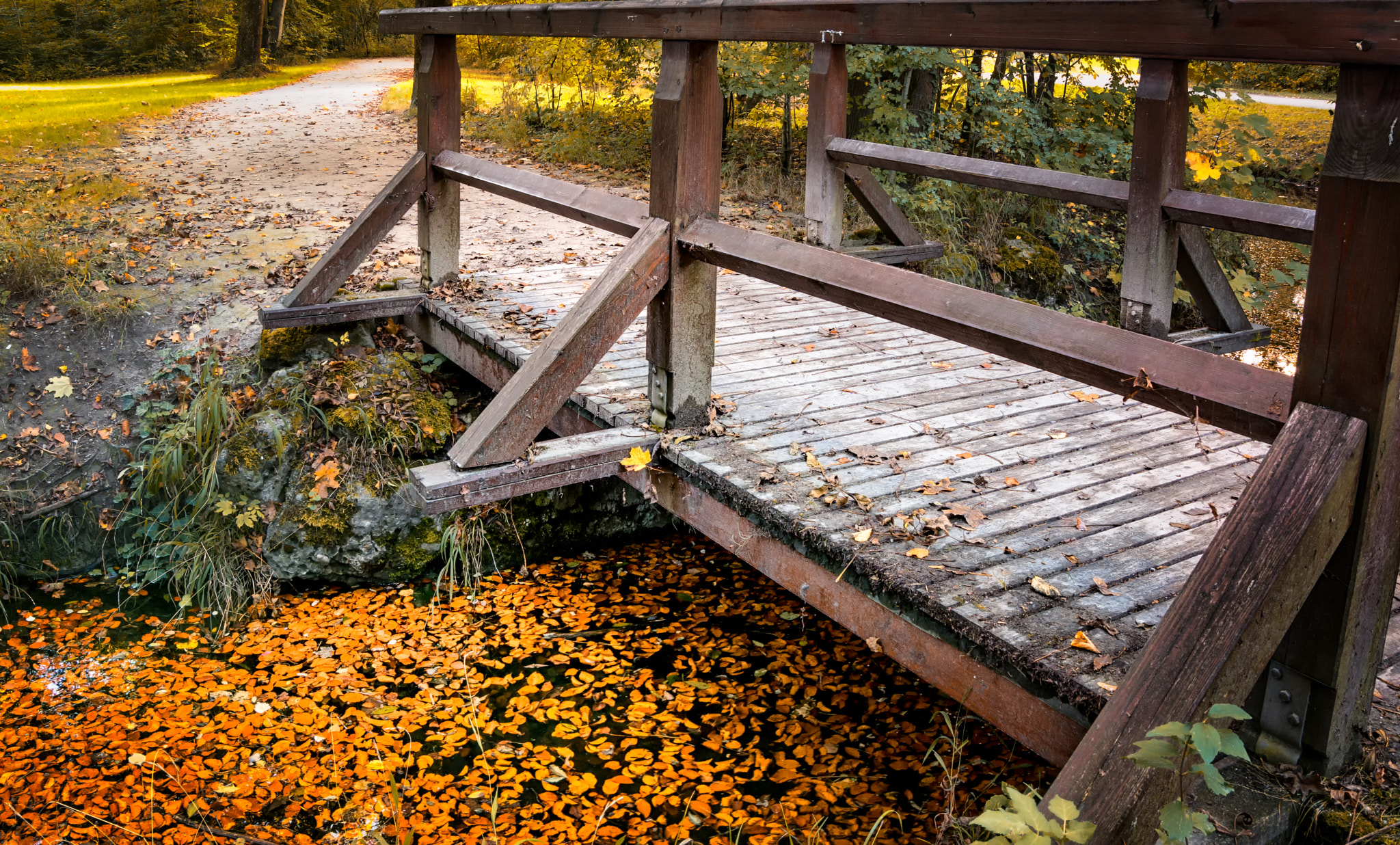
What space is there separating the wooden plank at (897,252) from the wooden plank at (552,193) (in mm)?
2187

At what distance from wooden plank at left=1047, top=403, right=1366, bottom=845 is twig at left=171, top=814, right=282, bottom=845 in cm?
279

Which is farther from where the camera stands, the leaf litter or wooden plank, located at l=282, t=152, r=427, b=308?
wooden plank, located at l=282, t=152, r=427, b=308

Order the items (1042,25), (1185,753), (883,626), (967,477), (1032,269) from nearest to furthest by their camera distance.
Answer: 1. (1185,753)
2. (1042,25)
3. (883,626)
4. (967,477)
5. (1032,269)

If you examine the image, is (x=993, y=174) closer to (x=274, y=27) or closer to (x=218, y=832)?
(x=218, y=832)

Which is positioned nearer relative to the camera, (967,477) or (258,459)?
(967,477)

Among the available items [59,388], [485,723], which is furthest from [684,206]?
[59,388]

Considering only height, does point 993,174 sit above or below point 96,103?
below

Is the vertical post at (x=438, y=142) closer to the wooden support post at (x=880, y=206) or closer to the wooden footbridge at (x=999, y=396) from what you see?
the wooden footbridge at (x=999, y=396)

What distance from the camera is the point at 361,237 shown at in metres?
6.30

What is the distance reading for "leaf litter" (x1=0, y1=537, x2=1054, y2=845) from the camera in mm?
3867

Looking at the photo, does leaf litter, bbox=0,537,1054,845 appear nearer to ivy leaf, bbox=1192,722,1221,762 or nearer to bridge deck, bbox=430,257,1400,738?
bridge deck, bbox=430,257,1400,738

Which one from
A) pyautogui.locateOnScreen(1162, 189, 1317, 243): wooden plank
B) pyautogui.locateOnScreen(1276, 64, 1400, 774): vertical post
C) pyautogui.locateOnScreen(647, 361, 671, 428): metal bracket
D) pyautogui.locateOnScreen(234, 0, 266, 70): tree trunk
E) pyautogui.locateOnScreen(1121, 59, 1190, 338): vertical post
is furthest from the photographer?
pyautogui.locateOnScreen(234, 0, 266, 70): tree trunk

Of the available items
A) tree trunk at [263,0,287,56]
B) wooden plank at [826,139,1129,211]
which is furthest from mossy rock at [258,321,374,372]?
tree trunk at [263,0,287,56]

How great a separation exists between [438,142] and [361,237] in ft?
2.33
